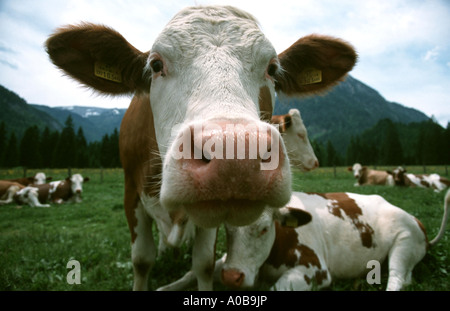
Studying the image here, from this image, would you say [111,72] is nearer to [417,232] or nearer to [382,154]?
[417,232]

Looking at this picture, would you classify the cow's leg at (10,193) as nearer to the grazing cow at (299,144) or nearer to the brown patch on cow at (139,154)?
Result: the brown patch on cow at (139,154)

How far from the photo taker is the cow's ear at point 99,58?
234 centimetres

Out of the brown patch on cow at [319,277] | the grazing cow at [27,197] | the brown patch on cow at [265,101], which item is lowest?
the grazing cow at [27,197]

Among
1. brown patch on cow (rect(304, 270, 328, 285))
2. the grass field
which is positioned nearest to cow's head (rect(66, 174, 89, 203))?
the grass field

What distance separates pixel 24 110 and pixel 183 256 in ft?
494

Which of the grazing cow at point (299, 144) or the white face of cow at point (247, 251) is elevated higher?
the grazing cow at point (299, 144)

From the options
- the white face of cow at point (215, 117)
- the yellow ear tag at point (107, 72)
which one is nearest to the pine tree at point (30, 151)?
the yellow ear tag at point (107, 72)

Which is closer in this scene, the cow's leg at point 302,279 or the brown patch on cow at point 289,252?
the cow's leg at point 302,279

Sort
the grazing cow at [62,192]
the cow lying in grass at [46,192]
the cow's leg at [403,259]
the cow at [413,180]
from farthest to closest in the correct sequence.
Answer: the cow at [413,180], the grazing cow at [62,192], the cow lying in grass at [46,192], the cow's leg at [403,259]

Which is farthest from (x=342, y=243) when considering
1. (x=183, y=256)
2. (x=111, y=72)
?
(x=111, y=72)

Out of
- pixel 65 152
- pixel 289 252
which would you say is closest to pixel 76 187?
pixel 289 252

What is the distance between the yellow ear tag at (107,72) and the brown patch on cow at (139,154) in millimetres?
285

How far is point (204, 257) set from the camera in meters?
2.95

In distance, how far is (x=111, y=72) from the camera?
262cm
